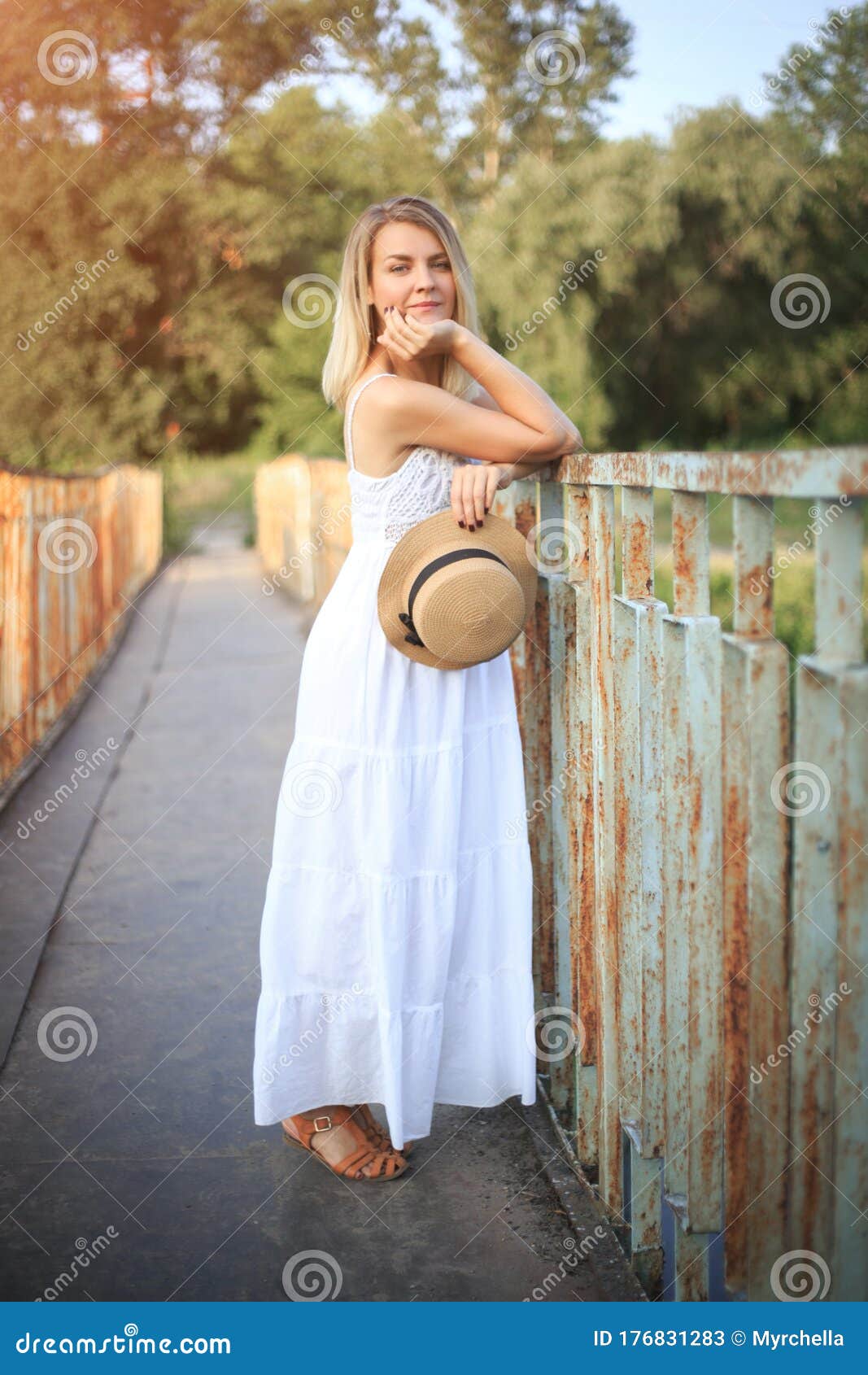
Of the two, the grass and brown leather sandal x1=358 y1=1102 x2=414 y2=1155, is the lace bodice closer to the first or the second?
brown leather sandal x1=358 y1=1102 x2=414 y2=1155

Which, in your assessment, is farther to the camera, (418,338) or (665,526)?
(665,526)

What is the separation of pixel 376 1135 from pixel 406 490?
1360 mm

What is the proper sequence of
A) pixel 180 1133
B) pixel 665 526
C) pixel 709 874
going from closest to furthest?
pixel 709 874 < pixel 180 1133 < pixel 665 526

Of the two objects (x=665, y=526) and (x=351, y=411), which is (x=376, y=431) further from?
Result: (x=665, y=526)

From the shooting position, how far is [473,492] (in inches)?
97.9

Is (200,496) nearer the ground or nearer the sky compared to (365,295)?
nearer the sky

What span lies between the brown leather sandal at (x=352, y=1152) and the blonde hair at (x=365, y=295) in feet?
4.82

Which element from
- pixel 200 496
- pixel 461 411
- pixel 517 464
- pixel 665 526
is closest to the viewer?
pixel 461 411

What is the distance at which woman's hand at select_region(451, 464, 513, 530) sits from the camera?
249 cm

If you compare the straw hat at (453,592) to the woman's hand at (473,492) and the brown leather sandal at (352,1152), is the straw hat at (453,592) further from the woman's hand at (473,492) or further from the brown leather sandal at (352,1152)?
the brown leather sandal at (352,1152)

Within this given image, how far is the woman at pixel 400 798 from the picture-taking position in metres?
2.58

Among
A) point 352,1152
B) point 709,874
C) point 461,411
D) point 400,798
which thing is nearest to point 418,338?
point 461,411

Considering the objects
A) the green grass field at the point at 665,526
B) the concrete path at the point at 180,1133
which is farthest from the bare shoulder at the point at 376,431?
the green grass field at the point at 665,526

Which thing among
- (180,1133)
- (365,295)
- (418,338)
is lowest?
(180,1133)
